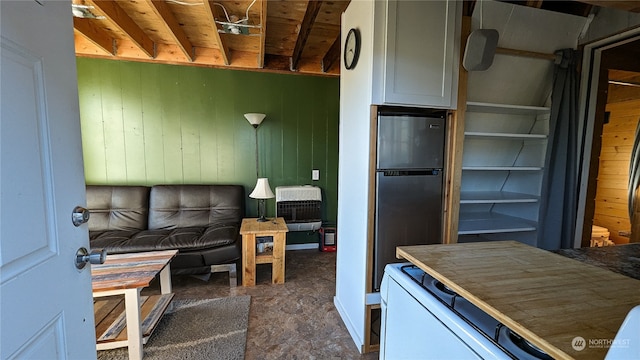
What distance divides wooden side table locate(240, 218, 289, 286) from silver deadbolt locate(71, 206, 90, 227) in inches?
72.9

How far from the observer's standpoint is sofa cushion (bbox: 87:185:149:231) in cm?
292

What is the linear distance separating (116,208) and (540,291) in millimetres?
3626

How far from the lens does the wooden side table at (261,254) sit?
8.59ft

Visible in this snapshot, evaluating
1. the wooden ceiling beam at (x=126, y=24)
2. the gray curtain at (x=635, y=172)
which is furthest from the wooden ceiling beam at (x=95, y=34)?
the gray curtain at (x=635, y=172)

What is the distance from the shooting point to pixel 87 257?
79cm

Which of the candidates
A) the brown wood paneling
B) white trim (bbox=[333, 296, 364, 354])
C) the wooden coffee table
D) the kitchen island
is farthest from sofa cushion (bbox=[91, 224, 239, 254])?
the brown wood paneling

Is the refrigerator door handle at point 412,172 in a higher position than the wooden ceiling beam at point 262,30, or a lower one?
lower

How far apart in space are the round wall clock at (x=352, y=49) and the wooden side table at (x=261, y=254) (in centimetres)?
164

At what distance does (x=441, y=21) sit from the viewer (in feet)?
5.54

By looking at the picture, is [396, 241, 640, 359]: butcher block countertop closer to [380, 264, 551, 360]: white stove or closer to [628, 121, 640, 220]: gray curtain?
[380, 264, 551, 360]: white stove

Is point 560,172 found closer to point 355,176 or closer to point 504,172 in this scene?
point 504,172

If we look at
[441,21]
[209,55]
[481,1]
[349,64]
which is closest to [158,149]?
[209,55]

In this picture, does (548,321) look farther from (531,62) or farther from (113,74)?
(113,74)

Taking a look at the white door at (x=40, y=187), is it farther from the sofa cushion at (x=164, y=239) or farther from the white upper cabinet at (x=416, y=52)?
the sofa cushion at (x=164, y=239)
